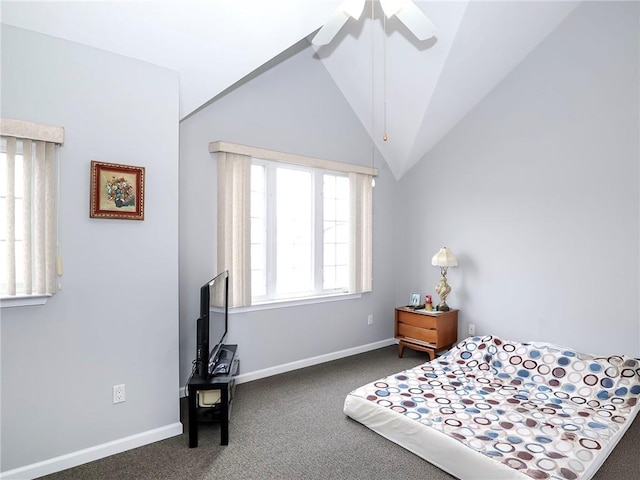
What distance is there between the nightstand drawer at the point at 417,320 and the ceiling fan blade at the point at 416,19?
2.68 metres

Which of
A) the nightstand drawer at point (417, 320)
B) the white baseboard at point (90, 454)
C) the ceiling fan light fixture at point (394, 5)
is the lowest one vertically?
the white baseboard at point (90, 454)

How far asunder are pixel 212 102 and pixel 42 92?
138 centimetres

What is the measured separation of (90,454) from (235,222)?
1910 millimetres

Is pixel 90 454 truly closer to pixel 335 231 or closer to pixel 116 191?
pixel 116 191

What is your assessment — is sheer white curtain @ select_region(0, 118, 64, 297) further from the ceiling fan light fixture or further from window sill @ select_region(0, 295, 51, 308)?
the ceiling fan light fixture

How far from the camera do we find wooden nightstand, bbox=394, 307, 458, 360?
4.05m

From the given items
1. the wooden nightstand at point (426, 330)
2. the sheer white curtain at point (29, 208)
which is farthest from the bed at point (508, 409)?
the sheer white curtain at point (29, 208)


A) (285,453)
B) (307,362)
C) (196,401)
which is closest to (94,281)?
(196,401)

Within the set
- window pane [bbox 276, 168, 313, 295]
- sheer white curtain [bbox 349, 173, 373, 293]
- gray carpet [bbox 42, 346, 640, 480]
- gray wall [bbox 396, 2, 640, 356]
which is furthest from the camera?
sheer white curtain [bbox 349, 173, 373, 293]

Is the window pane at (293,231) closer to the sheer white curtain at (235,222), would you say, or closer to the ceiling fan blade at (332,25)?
the sheer white curtain at (235,222)

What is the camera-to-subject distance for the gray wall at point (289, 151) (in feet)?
10.8

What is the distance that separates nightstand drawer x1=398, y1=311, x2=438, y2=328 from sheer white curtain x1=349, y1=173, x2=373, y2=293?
487 mm

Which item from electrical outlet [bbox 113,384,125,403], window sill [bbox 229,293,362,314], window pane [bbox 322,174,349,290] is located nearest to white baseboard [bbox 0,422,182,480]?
electrical outlet [bbox 113,384,125,403]

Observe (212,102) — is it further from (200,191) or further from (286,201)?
(286,201)
